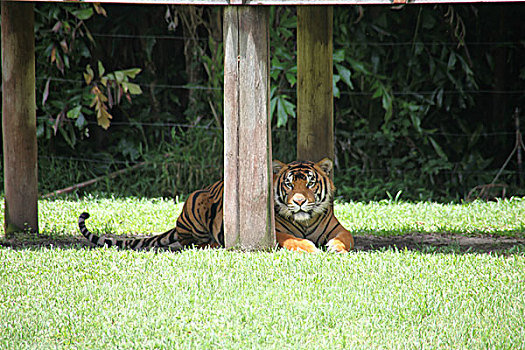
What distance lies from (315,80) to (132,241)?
2.01m

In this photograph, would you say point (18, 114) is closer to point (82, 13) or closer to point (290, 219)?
point (290, 219)

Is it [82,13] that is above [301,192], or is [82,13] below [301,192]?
above

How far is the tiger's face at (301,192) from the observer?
5711mm

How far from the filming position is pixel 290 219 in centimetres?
583

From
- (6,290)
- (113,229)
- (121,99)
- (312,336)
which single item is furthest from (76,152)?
(312,336)

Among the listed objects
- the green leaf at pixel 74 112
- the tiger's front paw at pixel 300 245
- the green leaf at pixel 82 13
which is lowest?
the tiger's front paw at pixel 300 245

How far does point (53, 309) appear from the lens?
409cm

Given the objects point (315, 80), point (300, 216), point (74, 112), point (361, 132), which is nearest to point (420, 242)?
point (300, 216)

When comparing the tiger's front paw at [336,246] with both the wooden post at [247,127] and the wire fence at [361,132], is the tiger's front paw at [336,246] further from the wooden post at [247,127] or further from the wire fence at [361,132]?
the wire fence at [361,132]

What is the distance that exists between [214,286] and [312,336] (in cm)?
100

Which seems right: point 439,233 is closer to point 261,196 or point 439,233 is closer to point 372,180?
point 261,196

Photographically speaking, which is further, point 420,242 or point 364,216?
point 364,216

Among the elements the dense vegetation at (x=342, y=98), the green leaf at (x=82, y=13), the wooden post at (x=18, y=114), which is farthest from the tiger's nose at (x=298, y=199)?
the green leaf at (x=82, y=13)

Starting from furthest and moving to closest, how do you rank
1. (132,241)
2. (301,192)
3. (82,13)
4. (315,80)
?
(82,13) < (315,80) < (132,241) < (301,192)
